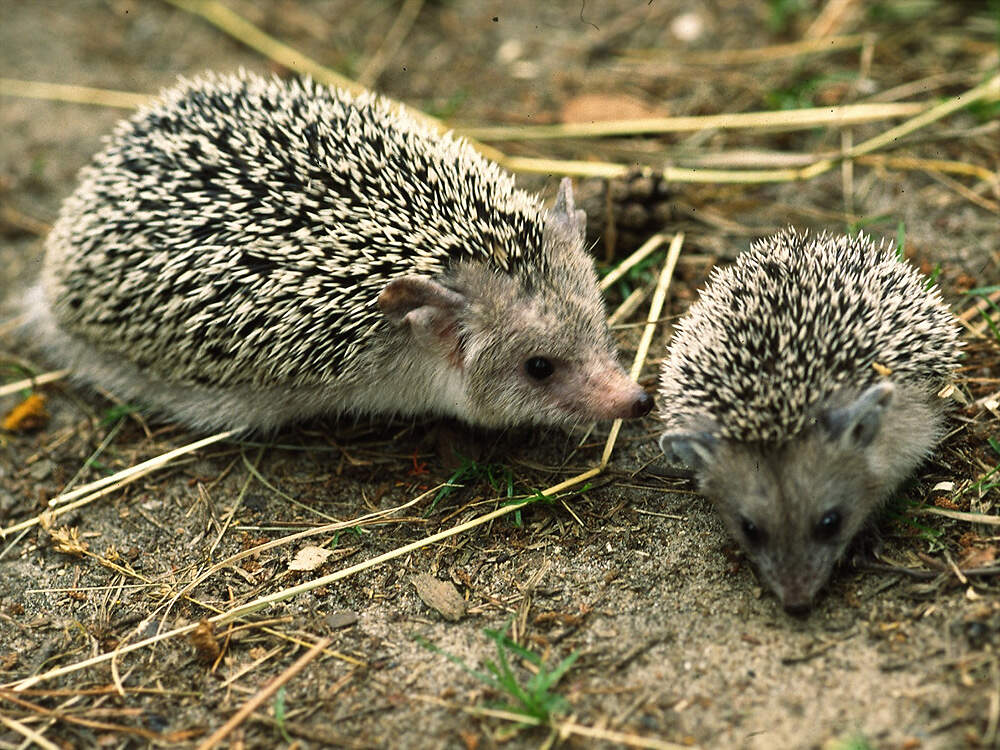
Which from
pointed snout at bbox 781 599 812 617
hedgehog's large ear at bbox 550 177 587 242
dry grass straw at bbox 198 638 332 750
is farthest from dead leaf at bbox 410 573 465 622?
hedgehog's large ear at bbox 550 177 587 242

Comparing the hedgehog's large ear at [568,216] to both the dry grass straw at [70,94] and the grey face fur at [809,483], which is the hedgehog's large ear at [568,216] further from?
the dry grass straw at [70,94]

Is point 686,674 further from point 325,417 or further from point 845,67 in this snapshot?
point 845,67

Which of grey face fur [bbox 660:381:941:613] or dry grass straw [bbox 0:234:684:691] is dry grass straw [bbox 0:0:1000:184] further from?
grey face fur [bbox 660:381:941:613]

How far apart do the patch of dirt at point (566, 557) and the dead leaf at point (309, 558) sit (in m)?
→ 0.05

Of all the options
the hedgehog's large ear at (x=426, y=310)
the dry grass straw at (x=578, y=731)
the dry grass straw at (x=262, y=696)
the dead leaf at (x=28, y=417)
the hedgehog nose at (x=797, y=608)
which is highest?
the hedgehog's large ear at (x=426, y=310)

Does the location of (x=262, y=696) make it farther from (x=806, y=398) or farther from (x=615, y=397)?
(x=806, y=398)

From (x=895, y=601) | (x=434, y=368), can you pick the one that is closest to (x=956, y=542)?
(x=895, y=601)

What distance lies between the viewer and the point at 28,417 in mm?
6672

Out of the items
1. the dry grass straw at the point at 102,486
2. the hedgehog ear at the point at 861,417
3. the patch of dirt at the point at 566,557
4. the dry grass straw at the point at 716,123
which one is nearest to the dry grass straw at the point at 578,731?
the patch of dirt at the point at 566,557

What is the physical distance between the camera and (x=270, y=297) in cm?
566

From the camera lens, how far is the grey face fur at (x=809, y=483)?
4.48m

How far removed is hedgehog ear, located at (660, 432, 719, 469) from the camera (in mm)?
4734

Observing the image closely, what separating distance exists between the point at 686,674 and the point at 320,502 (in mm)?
2534

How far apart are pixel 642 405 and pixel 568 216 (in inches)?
55.3
